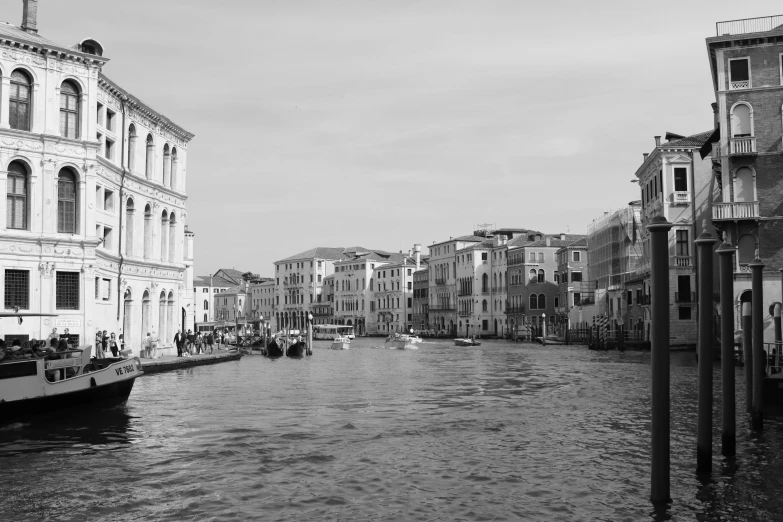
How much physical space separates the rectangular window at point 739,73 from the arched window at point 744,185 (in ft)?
10.3

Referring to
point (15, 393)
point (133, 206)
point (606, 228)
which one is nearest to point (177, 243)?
point (133, 206)

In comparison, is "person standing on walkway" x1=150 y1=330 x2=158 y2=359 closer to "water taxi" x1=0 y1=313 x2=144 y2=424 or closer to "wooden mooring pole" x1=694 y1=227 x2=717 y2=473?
"water taxi" x1=0 y1=313 x2=144 y2=424

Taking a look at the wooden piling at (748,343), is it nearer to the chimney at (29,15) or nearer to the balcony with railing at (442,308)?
the chimney at (29,15)

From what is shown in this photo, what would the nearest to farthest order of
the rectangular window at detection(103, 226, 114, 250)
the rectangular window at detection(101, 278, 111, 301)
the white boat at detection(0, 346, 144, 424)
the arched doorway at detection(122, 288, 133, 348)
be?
the white boat at detection(0, 346, 144, 424) → the rectangular window at detection(101, 278, 111, 301) → the rectangular window at detection(103, 226, 114, 250) → the arched doorway at detection(122, 288, 133, 348)

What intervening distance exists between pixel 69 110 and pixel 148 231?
8423 millimetres

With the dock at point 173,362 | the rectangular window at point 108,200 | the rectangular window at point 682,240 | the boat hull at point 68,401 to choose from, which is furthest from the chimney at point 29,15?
the rectangular window at point 682,240

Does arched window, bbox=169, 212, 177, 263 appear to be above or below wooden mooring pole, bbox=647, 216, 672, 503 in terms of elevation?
above

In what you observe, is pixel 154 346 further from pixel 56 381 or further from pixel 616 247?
pixel 616 247

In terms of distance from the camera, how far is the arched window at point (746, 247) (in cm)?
3122

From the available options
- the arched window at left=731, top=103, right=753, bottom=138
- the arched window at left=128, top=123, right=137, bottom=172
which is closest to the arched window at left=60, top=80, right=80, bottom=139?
the arched window at left=128, top=123, right=137, bottom=172

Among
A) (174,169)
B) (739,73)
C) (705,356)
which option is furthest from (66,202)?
(739,73)

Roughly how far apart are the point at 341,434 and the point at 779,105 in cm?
2426

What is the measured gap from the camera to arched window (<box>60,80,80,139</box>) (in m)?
24.3

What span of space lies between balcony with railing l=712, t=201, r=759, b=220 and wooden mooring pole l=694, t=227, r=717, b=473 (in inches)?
875
